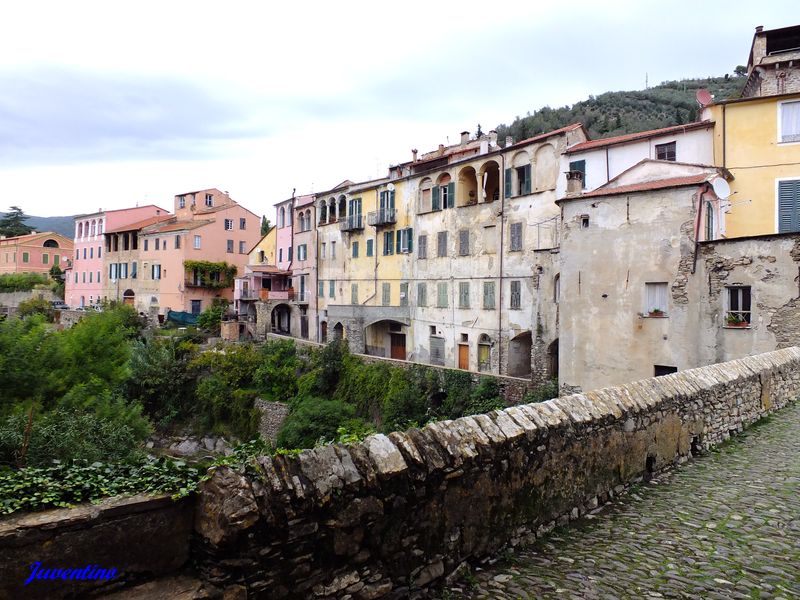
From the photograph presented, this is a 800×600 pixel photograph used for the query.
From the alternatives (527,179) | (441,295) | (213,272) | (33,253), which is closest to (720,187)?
(527,179)

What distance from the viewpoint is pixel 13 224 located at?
92250mm

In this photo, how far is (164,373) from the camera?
39.7 meters

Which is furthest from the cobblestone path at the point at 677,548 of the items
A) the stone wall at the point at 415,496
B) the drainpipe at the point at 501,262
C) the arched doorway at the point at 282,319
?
the arched doorway at the point at 282,319

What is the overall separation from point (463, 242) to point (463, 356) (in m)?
7.30

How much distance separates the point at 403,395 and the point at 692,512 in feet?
84.5

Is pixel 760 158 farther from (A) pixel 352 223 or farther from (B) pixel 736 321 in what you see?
(A) pixel 352 223

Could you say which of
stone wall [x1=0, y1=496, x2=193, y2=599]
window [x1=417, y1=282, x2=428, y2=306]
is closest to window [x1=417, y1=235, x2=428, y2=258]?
window [x1=417, y1=282, x2=428, y2=306]

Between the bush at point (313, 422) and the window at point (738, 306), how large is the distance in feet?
60.1

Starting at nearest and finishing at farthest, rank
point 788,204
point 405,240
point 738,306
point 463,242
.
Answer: point 738,306, point 788,204, point 463,242, point 405,240

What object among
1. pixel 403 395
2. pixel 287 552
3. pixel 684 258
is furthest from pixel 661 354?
pixel 287 552

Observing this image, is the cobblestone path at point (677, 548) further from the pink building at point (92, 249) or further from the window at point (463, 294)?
the pink building at point (92, 249)

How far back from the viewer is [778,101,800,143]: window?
24.9 m

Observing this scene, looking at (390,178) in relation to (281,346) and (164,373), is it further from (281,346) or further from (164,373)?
(164,373)

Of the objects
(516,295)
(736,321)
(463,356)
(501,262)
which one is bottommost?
(463,356)
